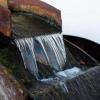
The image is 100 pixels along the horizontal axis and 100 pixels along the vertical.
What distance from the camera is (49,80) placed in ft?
8.86

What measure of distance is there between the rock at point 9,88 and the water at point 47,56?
50cm

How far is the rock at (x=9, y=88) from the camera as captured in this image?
2.13 m

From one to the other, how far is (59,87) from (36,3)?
42.6 inches

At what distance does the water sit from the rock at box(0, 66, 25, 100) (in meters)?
0.50

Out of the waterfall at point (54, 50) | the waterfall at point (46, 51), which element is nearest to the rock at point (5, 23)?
the waterfall at point (46, 51)

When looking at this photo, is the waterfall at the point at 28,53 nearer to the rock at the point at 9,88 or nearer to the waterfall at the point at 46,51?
the waterfall at the point at 46,51

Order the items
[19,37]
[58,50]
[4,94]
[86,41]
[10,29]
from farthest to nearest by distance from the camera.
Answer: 1. [86,41]
2. [58,50]
3. [19,37]
4. [10,29]
5. [4,94]

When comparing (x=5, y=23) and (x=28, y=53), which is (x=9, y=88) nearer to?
(x=5, y=23)

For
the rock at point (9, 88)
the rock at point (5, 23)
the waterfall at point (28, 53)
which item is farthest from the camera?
the waterfall at point (28, 53)

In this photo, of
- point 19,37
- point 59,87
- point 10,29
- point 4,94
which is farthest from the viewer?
point 19,37

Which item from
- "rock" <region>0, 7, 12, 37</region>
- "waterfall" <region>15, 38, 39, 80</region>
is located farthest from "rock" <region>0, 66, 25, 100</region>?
"waterfall" <region>15, 38, 39, 80</region>

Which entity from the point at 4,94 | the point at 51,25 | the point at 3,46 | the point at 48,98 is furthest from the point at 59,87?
the point at 51,25

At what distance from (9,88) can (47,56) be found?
0.93m

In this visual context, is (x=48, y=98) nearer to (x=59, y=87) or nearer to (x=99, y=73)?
(x=59, y=87)
